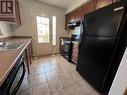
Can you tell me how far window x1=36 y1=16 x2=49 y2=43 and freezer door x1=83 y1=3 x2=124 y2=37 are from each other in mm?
2212

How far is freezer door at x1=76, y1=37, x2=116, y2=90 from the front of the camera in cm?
137

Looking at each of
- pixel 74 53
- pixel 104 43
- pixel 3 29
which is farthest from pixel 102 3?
pixel 3 29

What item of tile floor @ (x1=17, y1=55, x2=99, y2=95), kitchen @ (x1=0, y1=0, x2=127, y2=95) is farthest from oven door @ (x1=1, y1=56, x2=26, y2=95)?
tile floor @ (x1=17, y1=55, x2=99, y2=95)

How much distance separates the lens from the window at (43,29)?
3.41 m

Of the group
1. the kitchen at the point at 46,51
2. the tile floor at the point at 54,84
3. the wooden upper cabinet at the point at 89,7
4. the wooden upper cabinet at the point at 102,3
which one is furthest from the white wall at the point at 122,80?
the wooden upper cabinet at the point at 89,7

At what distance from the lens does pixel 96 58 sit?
5.20 feet

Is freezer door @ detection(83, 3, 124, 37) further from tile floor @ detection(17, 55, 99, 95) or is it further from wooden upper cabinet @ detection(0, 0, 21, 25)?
wooden upper cabinet @ detection(0, 0, 21, 25)

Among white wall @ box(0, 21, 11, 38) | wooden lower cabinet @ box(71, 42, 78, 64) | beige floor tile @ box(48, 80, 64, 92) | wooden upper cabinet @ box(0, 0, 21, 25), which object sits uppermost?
wooden upper cabinet @ box(0, 0, 21, 25)

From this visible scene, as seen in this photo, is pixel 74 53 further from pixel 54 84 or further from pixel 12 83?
pixel 12 83

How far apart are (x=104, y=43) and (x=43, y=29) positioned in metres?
2.81

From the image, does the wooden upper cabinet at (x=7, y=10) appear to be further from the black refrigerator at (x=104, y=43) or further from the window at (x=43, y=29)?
the black refrigerator at (x=104, y=43)

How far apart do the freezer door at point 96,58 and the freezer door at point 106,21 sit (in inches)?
4.7

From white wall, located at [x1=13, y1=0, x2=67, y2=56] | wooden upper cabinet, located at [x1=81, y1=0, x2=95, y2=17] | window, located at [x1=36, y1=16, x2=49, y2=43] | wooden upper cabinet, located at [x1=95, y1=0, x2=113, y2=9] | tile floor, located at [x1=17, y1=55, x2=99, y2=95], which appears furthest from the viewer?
window, located at [x1=36, y1=16, x2=49, y2=43]

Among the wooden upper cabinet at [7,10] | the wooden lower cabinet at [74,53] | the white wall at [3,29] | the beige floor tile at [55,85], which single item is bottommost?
the beige floor tile at [55,85]
